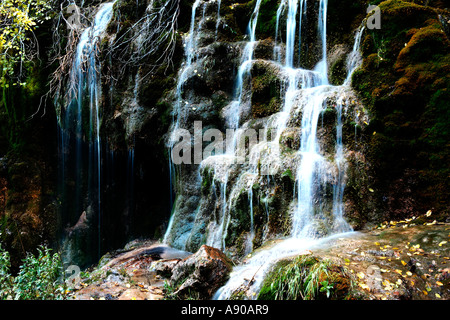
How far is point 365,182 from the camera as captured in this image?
236 inches

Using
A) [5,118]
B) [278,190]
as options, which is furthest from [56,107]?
[278,190]

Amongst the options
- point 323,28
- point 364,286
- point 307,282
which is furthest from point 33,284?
point 323,28

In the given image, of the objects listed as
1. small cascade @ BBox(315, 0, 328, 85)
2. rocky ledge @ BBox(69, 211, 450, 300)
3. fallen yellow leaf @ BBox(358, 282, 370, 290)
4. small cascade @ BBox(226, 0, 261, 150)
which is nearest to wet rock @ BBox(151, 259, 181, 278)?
rocky ledge @ BBox(69, 211, 450, 300)

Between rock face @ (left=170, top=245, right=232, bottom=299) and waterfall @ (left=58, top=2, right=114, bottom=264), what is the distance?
7988 millimetres

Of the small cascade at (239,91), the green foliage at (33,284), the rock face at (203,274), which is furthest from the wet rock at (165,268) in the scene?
the small cascade at (239,91)

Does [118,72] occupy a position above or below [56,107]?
above

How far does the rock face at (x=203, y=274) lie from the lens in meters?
4.69

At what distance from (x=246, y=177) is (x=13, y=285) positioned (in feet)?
14.8

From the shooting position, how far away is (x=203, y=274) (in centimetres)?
476

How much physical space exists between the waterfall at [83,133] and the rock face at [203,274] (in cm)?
799

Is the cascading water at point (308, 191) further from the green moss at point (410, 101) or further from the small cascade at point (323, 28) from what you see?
the small cascade at point (323, 28)

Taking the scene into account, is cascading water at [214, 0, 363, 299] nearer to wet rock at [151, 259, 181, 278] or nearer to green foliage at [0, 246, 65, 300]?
wet rock at [151, 259, 181, 278]
